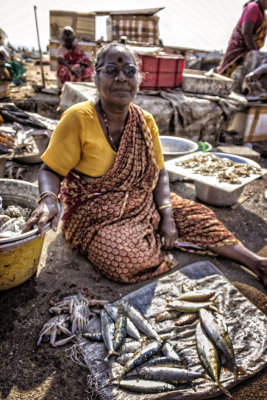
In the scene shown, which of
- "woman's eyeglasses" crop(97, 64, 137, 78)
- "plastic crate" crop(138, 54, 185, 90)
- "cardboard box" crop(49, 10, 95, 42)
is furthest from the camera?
"cardboard box" crop(49, 10, 95, 42)

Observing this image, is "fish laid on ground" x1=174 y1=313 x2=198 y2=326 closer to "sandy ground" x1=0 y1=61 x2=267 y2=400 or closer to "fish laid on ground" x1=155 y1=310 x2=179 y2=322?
"fish laid on ground" x1=155 y1=310 x2=179 y2=322

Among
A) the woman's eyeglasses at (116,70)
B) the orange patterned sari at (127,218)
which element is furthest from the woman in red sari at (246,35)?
the woman's eyeglasses at (116,70)

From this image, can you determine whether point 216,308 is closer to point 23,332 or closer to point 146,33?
point 23,332

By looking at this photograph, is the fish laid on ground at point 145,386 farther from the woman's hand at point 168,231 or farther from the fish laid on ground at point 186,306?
the woman's hand at point 168,231

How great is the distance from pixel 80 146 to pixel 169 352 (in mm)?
1627

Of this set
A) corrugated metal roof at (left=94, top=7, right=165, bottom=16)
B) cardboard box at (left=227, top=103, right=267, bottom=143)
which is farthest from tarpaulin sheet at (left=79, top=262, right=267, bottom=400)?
corrugated metal roof at (left=94, top=7, right=165, bottom=16)

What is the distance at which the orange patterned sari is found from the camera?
7.61 feet

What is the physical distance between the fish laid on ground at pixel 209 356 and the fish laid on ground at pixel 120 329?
19.4 inches

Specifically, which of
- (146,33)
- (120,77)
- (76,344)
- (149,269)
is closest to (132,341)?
(76,344)

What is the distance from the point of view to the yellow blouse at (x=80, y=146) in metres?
2.19

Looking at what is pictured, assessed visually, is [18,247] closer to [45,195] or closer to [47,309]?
[45,195]

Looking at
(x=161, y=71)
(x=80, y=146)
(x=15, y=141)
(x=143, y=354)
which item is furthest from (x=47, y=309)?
(x=161, y=71)

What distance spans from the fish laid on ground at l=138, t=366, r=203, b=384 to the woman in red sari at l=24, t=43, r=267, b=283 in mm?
811

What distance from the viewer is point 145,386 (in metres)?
1.57
